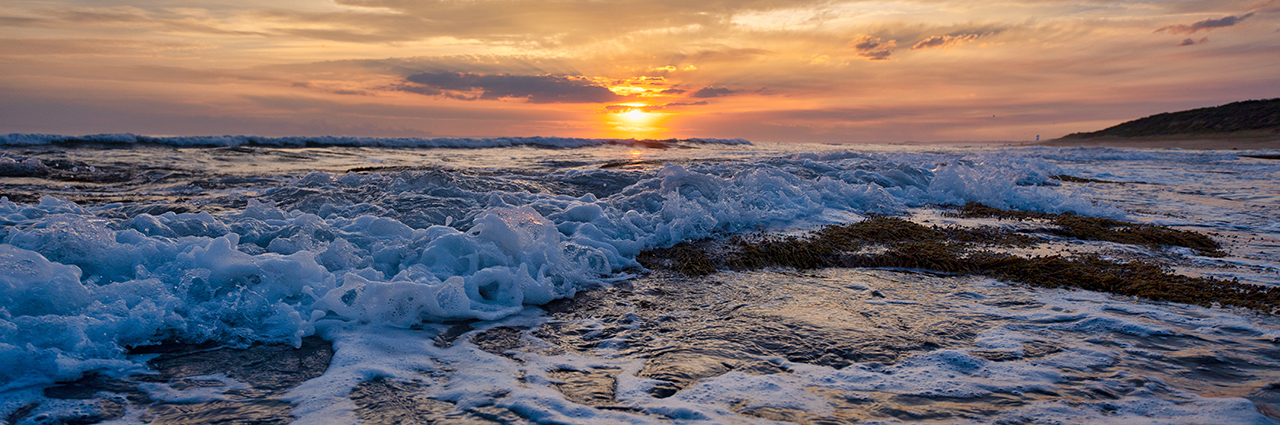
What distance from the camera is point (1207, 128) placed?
46250 mm

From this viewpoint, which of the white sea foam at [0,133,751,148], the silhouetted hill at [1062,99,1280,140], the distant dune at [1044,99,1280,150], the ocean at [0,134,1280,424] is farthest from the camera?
the silhouetted hill at [1062,99,1280,140]

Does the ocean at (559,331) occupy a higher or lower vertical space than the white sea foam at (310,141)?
lower

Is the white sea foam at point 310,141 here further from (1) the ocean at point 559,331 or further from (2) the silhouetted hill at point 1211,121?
(2) the silhouetted hill at point 1211,121

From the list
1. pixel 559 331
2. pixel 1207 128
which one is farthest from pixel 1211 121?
pixel 559 331

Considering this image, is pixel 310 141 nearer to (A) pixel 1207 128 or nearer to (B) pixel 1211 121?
(A) pixel 1207 128

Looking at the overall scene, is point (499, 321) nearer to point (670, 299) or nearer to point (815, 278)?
point (670, 299)

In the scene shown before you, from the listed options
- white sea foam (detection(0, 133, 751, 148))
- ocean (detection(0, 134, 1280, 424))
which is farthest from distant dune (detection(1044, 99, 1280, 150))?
ocean (detection(0, 134, 1280, 424))

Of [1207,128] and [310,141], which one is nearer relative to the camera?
[310,141]

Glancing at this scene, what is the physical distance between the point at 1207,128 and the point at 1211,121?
1723 mm

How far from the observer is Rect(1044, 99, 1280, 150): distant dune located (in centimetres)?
3825

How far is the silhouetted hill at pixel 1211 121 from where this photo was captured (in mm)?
42844

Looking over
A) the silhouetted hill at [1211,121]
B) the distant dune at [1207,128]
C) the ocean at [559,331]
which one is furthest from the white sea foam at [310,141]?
the silhouetted hill at [1211,121]

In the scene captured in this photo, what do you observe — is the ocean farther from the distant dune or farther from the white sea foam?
the distant dune

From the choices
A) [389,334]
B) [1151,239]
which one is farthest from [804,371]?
[1151,239]
